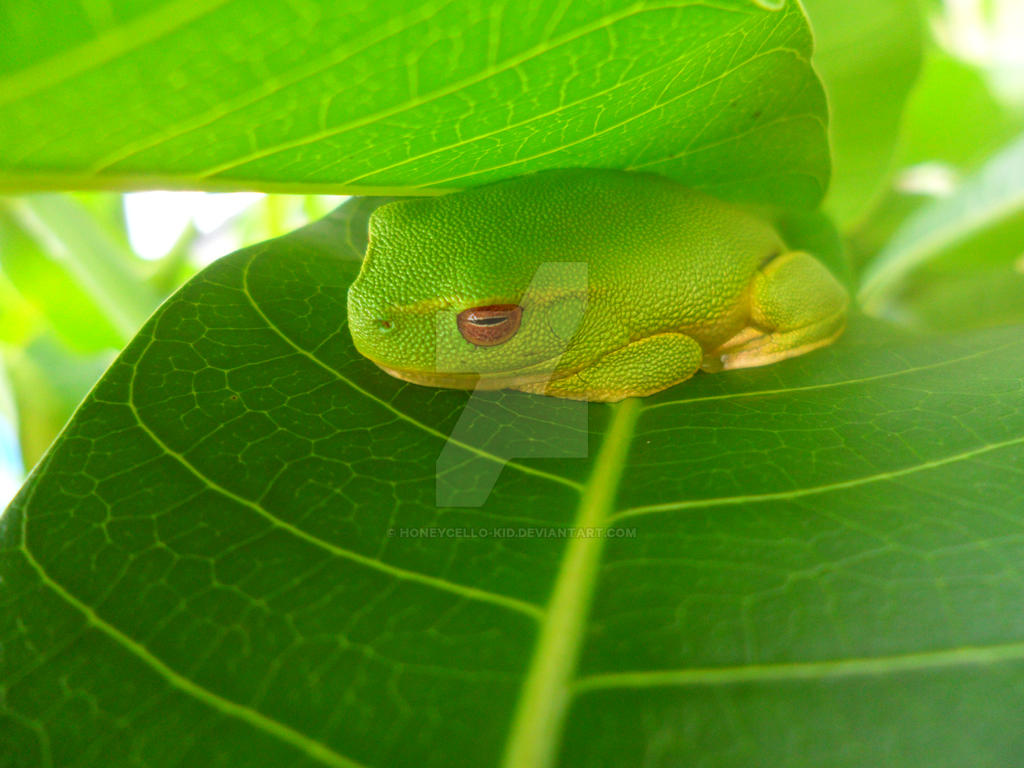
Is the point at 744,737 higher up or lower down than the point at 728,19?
lower down

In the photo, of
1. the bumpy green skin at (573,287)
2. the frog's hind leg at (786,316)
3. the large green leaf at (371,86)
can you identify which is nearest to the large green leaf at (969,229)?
the frog's hind leg at (786,316)

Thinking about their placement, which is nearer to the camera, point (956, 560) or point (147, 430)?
point (956, 560)

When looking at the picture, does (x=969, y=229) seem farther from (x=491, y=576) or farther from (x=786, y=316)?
(x=491, y=576)

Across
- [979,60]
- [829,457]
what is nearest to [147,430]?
[829,457]

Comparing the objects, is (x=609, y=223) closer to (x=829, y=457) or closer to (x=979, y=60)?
(x=829, y=457)

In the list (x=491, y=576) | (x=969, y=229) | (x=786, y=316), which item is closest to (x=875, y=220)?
(x=969, y=229)

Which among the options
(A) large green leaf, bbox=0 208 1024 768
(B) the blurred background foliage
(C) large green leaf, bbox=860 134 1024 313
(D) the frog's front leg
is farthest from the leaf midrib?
(C) large green leaf, bbox=860 134 1024 313
